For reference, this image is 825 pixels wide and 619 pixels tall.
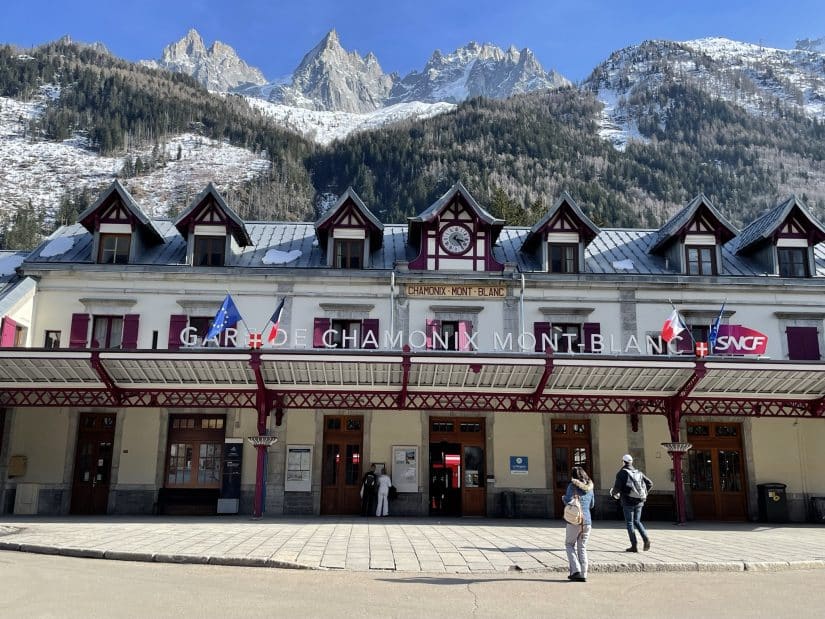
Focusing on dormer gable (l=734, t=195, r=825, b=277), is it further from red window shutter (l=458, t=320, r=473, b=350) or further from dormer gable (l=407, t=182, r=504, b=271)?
red window shutter (l=458, t=320, r=473, b=350)

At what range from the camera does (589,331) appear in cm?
2342

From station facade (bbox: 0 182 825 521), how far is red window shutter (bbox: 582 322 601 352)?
0.23 feet

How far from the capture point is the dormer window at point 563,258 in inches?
963

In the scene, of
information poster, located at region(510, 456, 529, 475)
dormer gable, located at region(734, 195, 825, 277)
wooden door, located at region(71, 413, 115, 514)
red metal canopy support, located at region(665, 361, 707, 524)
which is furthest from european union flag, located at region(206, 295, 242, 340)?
dormer gable, located at region(734, 195, 825, 277)

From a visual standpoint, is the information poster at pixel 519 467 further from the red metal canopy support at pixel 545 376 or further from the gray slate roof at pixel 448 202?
the gray slate roof at pixel 448 202

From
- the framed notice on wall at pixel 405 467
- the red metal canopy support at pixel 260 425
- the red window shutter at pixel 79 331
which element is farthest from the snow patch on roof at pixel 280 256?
the framed notice on wall at pixel 405 467

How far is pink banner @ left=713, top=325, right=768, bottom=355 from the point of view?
21672mm

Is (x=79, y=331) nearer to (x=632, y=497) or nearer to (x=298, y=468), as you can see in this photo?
(x=298, y=468)

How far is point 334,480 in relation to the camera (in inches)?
877

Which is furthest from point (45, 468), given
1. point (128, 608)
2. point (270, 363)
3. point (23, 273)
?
point (128, 608)

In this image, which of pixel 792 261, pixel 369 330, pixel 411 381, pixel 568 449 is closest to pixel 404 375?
pixel 411 381

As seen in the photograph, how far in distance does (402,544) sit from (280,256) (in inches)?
553

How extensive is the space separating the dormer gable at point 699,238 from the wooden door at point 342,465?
42.7ft

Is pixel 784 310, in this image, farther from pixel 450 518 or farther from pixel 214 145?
pixel 214 145
